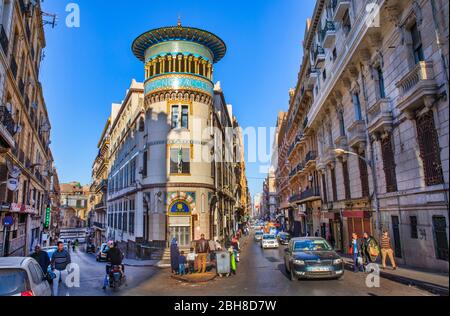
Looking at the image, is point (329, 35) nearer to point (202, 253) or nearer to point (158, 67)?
point (158, 67)

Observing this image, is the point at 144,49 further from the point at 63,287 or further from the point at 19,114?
the point at 63,287

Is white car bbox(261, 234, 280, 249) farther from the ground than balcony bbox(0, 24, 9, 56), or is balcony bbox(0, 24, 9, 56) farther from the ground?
balcony bbox(0, 24, 9, 56)

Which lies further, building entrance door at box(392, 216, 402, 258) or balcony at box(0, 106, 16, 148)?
building entrance door at box(392, 216, 402, 258)

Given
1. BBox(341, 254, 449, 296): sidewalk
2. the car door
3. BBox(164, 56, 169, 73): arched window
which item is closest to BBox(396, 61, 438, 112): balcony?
BBox(341, 254, 449, 296): sidewalk

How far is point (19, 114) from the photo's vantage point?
18859 mm

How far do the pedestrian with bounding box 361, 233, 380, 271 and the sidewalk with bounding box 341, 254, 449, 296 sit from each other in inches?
36.9

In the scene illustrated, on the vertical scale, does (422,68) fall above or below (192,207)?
above

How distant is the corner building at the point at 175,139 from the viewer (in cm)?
2438

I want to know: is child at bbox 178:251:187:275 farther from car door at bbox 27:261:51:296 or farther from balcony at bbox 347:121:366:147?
balcony at bbox 347:121:366:147

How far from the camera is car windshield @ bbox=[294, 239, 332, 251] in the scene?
38.3ft

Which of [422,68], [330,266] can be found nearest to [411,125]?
[422,68]

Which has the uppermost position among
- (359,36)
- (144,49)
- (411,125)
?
(144,49)
